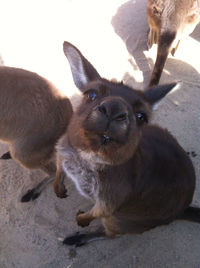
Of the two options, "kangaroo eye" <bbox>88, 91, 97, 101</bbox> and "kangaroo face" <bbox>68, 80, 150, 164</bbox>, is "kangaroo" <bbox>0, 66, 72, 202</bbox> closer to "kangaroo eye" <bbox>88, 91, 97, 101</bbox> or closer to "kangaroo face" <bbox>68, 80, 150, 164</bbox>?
"kangaroo face" <bbox>68, 80, 150, 164</bbox>

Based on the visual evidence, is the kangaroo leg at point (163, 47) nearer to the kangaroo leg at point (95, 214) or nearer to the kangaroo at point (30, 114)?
the kangaroo at point (30, 114)

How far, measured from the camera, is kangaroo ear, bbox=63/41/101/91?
95.7 inches

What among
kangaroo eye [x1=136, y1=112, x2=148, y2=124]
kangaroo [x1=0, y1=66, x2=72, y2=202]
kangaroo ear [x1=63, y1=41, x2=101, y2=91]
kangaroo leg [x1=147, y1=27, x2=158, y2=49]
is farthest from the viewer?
kangaroo leg [x1=147, y1=27, x2=158, y2=49]

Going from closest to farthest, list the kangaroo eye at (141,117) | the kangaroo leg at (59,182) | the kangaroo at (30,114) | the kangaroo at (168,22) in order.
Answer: the kangaroo eye at (141,117) < the kangaroo at (30,114) < the kangaroo leg at (59,182) < the kangaroo at (168,22)

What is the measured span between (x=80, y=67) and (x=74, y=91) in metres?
2.20

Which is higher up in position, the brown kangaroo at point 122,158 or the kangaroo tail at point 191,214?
the brown kangaroo at point 122,158

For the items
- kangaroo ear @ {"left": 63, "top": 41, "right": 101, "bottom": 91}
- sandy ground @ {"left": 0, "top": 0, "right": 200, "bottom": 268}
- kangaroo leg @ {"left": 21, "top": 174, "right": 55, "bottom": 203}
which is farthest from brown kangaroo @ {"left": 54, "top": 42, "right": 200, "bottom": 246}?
kangaroo leg @ {"left": 21, "top": 174, "right": 55, "bottom": 203}

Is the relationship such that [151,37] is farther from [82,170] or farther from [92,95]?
[82,170]

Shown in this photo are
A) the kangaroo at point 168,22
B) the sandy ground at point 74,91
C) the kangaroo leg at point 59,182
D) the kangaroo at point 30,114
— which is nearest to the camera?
the kangaroo at point 30,114

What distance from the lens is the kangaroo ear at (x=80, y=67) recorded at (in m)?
2.43

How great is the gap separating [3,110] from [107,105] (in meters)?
1.45

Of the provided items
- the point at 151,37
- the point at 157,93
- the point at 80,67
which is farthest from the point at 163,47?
the point at 80,67

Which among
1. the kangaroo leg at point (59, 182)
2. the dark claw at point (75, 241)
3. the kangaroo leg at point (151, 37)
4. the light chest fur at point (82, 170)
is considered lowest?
the dark claw at point (75, 241)

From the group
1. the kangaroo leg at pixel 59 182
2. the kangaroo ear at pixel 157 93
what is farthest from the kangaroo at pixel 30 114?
the kangaroo ear at pixel 157 93
